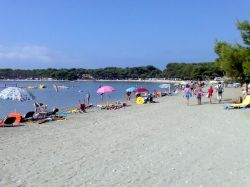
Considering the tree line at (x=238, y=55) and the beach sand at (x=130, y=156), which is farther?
the tree line at (x=238, y=55)

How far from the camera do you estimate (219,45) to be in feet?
128

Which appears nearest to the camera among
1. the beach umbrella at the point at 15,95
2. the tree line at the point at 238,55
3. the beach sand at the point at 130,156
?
the beach sand at the point at 130,156

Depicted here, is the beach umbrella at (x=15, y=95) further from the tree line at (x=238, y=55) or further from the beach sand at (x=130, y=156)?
the tree line at (x=238, y=55)

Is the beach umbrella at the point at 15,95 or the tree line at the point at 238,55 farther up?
the tree line at the point at 238,55

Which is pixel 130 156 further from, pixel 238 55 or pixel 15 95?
pixel 238 55

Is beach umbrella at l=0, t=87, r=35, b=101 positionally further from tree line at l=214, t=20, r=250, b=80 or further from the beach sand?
tree line at l=214, t=20, r=250, b=80

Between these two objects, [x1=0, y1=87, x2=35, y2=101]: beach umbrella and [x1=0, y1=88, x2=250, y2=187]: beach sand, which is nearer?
[x1=0, y1=88, x2=250, y2=187]: beach sand

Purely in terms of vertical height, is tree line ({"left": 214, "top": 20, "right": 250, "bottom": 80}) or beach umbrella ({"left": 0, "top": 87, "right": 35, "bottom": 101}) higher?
tree line ({"left": 214, "top": 20, "right": 250, "bottom": 80})

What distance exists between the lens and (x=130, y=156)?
10844 millimetres

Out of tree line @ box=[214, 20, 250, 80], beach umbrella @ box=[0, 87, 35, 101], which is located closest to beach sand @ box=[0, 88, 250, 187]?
beach umbrella @ box=[0, 87, 35, 101]

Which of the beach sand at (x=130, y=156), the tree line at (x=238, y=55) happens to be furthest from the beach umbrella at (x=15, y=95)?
the tree line at (x=238, y=55)

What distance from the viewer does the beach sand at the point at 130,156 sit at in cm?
842

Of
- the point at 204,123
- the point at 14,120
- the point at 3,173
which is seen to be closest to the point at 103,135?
the point at 204,123

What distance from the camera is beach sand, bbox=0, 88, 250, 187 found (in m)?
8.42
